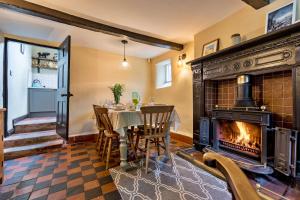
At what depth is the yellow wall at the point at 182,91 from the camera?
3600 millimetres

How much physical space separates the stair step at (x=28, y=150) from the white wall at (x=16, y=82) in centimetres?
79

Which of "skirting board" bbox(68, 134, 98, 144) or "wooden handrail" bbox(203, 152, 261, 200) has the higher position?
"wooden handrail" bbox(203, 152, 261, 200)

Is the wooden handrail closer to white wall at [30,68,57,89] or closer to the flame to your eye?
the flame

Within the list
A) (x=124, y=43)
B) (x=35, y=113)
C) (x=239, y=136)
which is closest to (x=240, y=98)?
(x=239, y=136)

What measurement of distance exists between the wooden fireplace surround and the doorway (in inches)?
99.4

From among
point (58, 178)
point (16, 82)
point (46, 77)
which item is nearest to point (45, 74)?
point (46, 77)

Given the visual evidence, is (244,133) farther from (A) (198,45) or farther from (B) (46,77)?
(B) (46,77)

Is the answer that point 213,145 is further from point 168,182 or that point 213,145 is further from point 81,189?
point 81,189

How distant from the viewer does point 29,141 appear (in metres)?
3.01

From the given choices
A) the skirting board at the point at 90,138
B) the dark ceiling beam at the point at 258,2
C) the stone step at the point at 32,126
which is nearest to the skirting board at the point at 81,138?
the skirting board at the point at 90,138

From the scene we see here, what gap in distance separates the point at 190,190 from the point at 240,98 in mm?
1520

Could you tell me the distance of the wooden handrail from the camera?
1.38ft

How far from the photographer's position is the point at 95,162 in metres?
2.45

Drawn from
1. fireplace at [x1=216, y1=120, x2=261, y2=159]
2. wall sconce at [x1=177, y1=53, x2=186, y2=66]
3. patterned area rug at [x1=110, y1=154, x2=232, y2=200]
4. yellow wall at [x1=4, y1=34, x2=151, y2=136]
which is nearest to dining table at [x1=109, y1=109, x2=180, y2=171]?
patterned area rug at [x1=110, y1=154, x2=232, y2=200]
